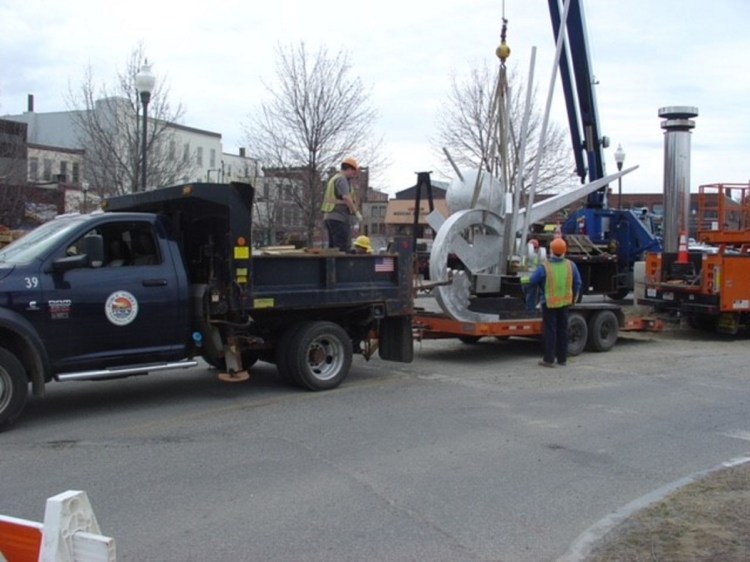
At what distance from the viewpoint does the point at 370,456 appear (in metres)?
6.66

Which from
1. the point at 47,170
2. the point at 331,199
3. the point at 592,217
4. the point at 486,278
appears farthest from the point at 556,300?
the point at 47,170

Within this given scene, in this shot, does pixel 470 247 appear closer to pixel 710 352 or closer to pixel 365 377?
pixel 365 377

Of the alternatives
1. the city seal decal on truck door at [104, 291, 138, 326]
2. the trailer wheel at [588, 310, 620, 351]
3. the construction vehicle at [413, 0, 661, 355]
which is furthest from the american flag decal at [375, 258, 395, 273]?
the trailer wheel at [588, 310, 620, 351]

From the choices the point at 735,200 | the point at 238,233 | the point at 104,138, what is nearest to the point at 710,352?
the point at 735,200

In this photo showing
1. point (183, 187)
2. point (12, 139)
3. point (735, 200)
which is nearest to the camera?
point (183, 187)

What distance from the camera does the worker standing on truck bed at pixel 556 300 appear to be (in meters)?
11.3

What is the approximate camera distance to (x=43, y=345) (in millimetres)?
7398

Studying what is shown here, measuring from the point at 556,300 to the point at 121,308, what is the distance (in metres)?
6.21

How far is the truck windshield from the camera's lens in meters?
7.62

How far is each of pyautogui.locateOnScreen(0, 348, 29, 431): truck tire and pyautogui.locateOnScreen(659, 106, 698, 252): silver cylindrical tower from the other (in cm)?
1395

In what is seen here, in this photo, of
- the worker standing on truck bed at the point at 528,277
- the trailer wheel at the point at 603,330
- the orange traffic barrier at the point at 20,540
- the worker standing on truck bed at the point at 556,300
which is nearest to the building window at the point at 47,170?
the worker standing on truck bed at the point at 528,277

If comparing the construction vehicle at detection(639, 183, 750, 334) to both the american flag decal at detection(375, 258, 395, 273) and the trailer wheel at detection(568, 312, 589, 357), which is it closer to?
the trailer wheel at detection(568, 312, 589, 357)

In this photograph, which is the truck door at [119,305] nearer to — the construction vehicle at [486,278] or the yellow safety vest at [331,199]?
the yellow safety vest at [331,199]

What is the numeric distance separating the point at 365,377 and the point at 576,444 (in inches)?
150
